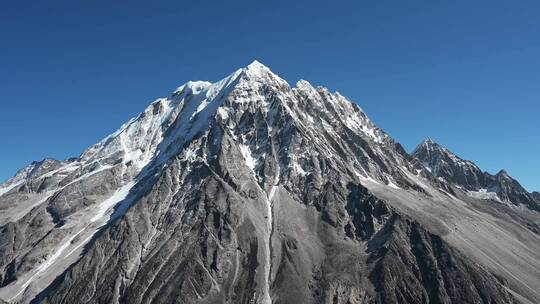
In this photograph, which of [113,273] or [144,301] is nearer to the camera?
[144,301]

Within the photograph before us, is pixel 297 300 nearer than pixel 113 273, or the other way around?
pixel 297 300

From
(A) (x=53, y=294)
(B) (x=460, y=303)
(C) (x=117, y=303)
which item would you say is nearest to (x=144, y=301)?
(C) (x=117, y=303)

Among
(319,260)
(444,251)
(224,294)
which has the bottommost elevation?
(224,294)

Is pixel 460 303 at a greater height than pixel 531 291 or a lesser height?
lesser

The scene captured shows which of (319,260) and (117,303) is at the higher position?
(319,260)

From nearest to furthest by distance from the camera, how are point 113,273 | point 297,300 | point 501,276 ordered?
point 297,300 < point 501,276 < point 113,273

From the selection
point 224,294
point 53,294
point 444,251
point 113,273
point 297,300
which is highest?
point 444,251

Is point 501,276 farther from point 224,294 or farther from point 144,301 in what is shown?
point 144,301

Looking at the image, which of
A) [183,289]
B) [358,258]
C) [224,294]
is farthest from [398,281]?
[183,289]

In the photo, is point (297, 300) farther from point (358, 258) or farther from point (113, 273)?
point (113, 273)

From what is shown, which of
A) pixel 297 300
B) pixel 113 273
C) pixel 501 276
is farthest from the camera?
pixel 113 273
